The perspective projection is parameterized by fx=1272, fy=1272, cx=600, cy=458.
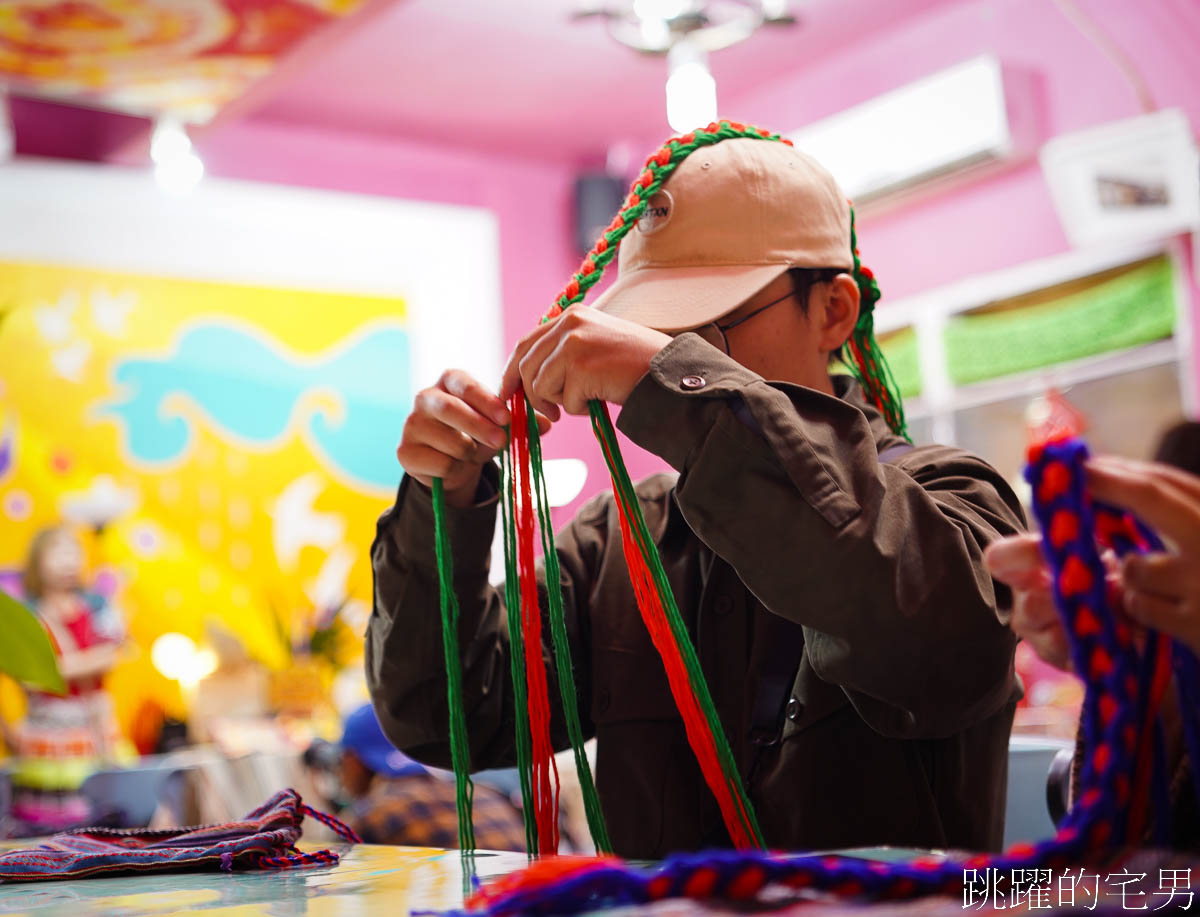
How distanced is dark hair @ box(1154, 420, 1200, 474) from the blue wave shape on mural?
4.07 m

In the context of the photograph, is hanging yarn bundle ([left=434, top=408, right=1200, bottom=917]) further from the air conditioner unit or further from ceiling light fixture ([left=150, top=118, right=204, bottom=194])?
ceiling light fixture ([left=150, top=118, right=204, bottom=194])

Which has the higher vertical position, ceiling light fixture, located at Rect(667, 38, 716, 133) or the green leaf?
ceiling light fixture, located at Rect(667, 38, 716, 133)

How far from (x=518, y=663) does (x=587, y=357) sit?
289 millimetres

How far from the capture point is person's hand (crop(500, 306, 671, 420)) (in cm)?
101

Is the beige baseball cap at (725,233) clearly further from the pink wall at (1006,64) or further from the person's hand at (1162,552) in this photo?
the pink wall at (1006,64)

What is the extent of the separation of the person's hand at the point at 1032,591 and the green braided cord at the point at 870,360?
2.28 ft

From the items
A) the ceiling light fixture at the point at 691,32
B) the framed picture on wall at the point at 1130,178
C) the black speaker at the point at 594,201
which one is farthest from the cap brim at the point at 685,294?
the black speaker at the point at 594,201

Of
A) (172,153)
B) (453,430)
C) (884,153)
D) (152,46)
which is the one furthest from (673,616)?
(172,153)

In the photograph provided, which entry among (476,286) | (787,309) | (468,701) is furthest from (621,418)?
(476,286)

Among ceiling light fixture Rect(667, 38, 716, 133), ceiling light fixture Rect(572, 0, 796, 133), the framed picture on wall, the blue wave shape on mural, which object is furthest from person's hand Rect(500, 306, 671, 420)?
the blue wave shape on mural

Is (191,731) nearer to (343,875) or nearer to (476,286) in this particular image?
(476,286)

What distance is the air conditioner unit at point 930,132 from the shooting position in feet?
14.3

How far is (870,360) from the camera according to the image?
1.41m

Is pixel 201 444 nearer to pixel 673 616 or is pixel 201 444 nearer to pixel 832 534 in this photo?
pixel 673 616
